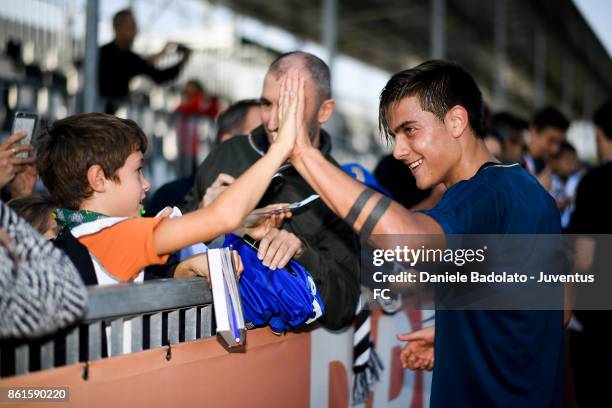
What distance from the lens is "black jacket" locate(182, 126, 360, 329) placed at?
3.20 metres

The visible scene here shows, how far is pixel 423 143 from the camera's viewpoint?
2420 mm

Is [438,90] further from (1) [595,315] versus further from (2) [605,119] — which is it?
(2) [605,119]

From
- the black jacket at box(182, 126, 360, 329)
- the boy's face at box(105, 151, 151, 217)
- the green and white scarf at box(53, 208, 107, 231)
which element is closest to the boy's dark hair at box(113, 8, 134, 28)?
the black jacket at box(182, 126, 360, 329)

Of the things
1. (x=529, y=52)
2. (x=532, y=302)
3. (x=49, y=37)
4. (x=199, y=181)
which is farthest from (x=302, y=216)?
(x=529, y=52)

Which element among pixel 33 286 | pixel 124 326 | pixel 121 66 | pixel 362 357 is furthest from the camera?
pixel 121 66

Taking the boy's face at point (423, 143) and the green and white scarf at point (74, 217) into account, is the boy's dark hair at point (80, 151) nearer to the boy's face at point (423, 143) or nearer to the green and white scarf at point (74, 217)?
the green and white scarf at point (74, 217)

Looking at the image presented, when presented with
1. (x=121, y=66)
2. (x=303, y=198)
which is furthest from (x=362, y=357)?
(x=121, y=66)

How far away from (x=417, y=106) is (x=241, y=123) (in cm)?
281

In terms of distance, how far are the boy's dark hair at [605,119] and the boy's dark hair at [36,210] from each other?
3759 mm

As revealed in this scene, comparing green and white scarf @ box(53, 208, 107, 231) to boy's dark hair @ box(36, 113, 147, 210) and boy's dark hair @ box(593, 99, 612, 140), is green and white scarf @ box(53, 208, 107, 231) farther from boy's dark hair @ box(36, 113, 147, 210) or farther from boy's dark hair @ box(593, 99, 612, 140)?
boy's dark hair @ box(593, 99, 612, 140)

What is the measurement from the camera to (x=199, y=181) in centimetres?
414

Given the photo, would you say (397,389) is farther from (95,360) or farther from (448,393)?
(95,360)

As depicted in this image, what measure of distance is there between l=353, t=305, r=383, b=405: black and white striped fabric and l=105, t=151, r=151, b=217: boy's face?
141cm

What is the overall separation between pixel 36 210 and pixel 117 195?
28.6 inches
